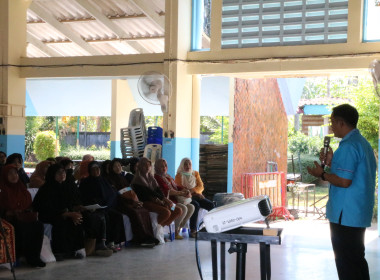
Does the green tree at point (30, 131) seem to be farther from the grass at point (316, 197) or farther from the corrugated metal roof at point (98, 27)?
the grass at point (316, 197)

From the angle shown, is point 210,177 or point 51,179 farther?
Answer: point 210,177

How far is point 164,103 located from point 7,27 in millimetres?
3817

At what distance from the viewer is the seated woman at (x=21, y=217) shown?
6.66 meters

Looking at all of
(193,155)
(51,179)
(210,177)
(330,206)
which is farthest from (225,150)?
(330,206)

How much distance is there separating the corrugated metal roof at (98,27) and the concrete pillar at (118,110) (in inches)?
34.2

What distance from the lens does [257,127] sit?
12133mm

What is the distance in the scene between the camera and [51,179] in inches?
281

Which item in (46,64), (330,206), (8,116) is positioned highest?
(46,64)

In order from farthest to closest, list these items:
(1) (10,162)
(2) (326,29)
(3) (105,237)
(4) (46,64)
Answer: (4) (46,64) < (2) (326,29) < (1) (10,162) < (3) (105,237)

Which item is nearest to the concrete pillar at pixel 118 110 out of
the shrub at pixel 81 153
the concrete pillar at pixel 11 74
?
the concrete pillar at pixel 11 74

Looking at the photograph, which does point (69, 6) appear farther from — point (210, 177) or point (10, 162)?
point (10, 162)

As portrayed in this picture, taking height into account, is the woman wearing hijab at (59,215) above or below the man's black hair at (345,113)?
below

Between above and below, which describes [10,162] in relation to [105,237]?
above

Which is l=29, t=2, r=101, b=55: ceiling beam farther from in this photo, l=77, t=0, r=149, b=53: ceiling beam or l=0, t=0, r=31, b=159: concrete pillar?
l=0, t=0, r=31, b=159: concrete pillar
